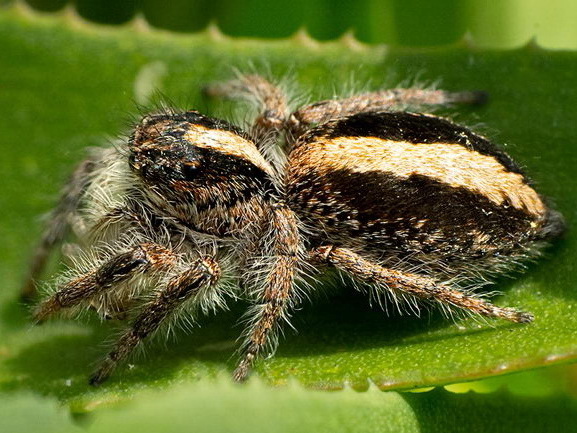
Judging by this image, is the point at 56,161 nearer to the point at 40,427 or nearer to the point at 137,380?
the point at 137,380

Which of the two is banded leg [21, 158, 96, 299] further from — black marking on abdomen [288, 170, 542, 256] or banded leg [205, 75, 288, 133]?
black marking on abdomen [288, 170, 542, 256]

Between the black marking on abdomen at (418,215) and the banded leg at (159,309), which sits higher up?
the black marking on abdomen at (418,215)


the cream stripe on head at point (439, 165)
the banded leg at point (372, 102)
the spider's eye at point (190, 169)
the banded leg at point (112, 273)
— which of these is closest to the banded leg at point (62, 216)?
the banded leg at point (112, 273)

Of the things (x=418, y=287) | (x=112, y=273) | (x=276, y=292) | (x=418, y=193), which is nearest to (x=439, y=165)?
(x=418, y=193)

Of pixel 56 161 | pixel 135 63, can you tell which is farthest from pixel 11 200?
pixel 135 63

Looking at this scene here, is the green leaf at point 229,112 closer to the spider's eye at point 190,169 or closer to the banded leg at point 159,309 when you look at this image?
the banded leg at point 159,309
